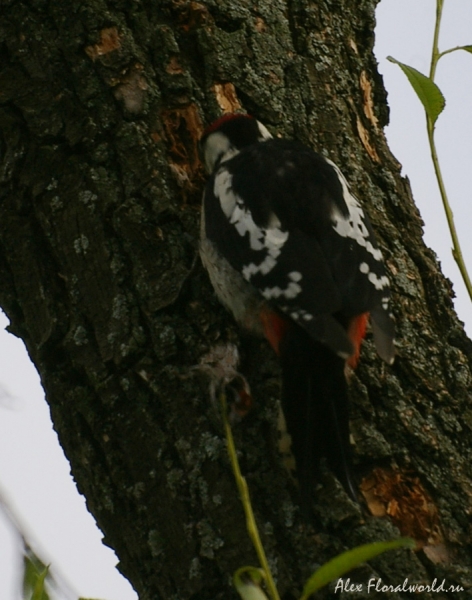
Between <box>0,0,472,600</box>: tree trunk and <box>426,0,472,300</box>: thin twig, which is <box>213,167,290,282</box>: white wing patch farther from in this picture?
<box>426,0,472,300</box>: thin twig

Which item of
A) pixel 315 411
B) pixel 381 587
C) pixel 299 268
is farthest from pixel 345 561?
pixel 299 268

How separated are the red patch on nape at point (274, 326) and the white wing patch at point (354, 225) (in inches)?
10.4

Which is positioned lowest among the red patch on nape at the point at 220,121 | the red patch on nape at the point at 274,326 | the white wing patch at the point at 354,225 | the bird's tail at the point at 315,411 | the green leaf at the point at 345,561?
the green leaf at the point at 345,561

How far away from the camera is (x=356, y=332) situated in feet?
6.40

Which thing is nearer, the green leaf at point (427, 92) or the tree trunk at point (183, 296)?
the green leaf at point (427, 92)

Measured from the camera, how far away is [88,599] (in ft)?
4.28

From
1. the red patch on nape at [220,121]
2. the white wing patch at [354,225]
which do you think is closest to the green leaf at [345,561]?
the white wing patch at [354,225]

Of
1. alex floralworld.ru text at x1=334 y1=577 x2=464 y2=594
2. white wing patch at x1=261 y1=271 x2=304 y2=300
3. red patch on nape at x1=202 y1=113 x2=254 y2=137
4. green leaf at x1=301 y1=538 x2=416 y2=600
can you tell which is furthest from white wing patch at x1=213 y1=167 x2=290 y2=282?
green leaf at x1=301 y1=538 x2=416 y2=600

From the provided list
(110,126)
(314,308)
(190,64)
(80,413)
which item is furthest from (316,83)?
(80,413)

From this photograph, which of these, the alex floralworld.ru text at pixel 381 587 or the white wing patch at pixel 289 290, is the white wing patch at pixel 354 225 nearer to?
the white wing patch at pixel 289 290

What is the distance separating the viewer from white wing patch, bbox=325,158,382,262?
80.8 inches

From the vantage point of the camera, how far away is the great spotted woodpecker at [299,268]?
1.78m

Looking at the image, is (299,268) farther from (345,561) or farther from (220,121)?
(345,561)

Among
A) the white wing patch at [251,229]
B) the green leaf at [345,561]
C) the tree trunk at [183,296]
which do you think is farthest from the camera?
the white wing patch at [251,229]
